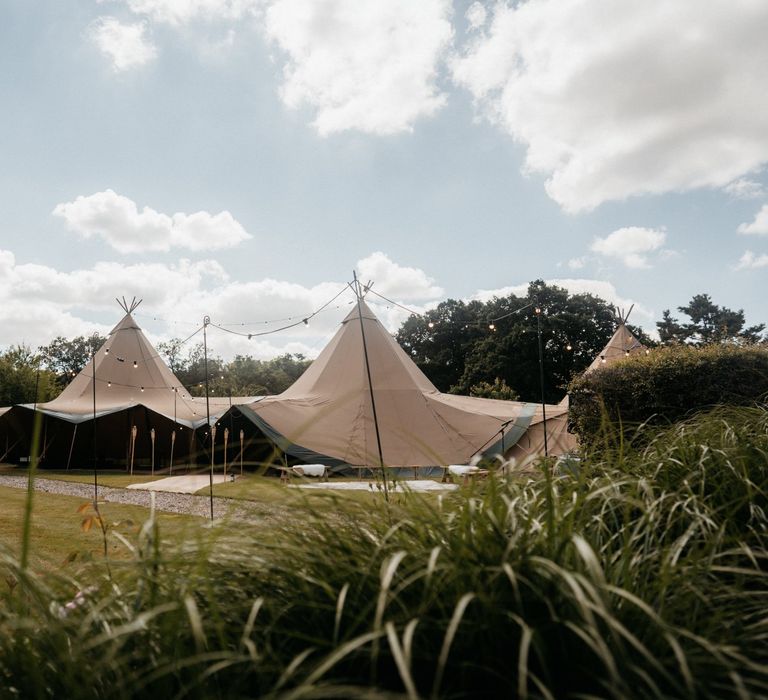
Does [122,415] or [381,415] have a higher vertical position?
[122,415]

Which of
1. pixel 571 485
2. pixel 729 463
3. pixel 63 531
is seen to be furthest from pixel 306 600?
pixel 63 531

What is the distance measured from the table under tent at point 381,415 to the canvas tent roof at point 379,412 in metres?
0.02

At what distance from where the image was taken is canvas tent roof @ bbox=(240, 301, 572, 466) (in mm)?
13344

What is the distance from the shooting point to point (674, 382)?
27.1ft

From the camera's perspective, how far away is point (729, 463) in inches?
78.2

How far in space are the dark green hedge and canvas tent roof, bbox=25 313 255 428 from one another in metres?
12.2

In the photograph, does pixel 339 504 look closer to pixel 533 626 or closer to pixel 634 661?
pixel 533 626

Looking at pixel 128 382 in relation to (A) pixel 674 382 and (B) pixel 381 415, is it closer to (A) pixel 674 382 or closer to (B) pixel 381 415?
(B) pixel 381 415

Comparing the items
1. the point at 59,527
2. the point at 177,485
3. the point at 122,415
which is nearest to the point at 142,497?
the point at 177,485

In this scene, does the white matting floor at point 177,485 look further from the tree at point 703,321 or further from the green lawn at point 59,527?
the tree at point 703,321

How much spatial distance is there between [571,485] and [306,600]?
997 millimetres

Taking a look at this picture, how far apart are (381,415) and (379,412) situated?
0.08 metres

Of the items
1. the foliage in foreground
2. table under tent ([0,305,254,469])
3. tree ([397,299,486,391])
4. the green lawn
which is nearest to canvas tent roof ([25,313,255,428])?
table under tent ([0,305,254,469])

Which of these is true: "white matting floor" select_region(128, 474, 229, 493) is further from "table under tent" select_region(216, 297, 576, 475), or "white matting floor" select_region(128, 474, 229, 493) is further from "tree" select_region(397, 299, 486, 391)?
"tree" select_region(397, 299, 486, 391)
